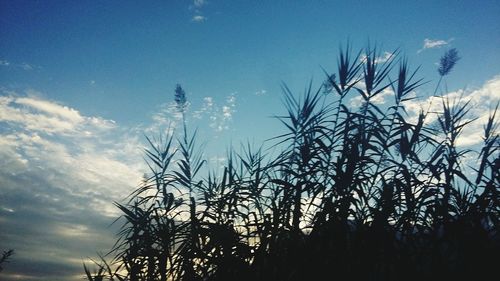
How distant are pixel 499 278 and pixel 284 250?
2.39 meters

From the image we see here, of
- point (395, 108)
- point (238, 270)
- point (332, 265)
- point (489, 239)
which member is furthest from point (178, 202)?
point (489, 239)

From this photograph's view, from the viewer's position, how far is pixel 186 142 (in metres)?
6.59

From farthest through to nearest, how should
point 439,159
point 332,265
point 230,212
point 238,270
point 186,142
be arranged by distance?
point 186,142 → point 230,212 → point 439,159 → point 238,270 → point 332,265

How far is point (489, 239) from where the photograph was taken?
14.2 feet

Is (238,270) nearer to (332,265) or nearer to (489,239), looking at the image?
(332,265)

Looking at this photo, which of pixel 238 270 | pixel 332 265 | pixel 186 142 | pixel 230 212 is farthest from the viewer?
pixel 186 142

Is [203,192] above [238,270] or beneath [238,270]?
above

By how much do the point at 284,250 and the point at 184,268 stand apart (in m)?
1.51

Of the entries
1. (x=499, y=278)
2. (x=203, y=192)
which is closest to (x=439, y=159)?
(x=499, y=278)

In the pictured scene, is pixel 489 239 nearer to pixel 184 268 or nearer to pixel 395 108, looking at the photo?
pixel 395 108

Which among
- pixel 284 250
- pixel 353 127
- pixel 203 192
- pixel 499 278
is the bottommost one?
pixel 499 278

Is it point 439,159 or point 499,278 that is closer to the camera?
point 499,278

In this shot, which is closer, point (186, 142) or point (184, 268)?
point (184, 268)

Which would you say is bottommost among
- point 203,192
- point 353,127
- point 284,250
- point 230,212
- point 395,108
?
point 284,250
